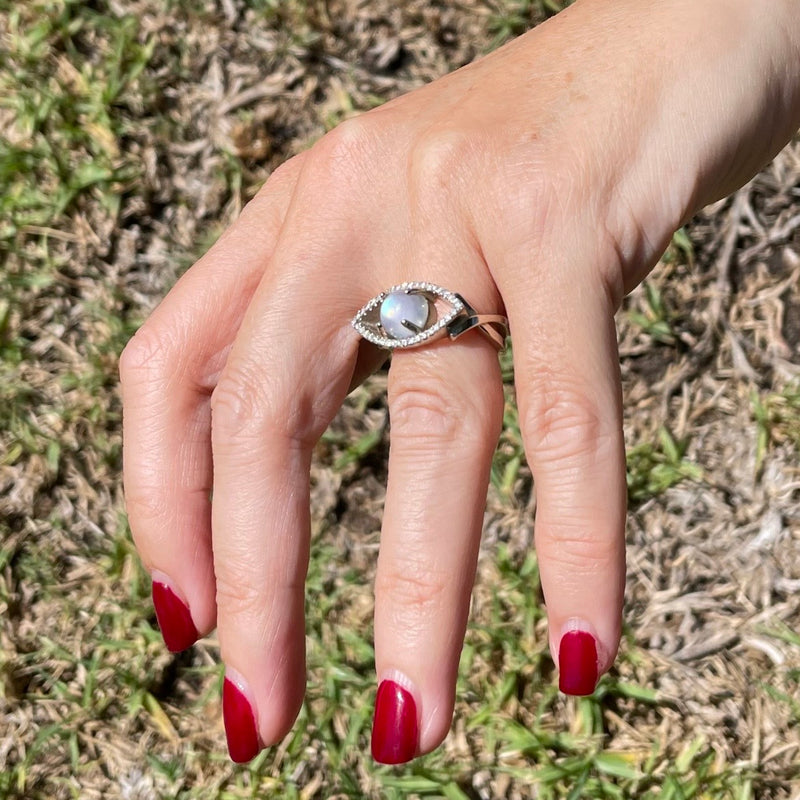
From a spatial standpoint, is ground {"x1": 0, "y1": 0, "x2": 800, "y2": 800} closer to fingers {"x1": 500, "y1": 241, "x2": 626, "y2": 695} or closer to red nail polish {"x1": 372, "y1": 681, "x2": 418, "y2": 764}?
red nail polish {"x1": 372, "y1": 681, "x2": 418, "y2": 764}

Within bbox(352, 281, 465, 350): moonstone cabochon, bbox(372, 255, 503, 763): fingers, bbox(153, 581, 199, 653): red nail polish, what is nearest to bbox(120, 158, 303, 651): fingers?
bbox(153, 581, 199, 653): red nail polish

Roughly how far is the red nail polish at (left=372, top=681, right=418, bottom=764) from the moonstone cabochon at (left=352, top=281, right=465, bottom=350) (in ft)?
2.06

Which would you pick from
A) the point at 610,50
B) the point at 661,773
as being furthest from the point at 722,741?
the point at 610,50

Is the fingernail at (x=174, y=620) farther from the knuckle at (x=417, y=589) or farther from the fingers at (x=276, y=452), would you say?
the knuckle at (x=417, y=589)

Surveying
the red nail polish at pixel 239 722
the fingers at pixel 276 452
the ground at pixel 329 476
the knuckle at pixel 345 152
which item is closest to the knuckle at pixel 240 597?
the fingers at pixel 276 452

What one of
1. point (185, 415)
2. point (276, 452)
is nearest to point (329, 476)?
point (185, 415)

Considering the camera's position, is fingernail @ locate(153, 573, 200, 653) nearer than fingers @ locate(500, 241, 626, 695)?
No

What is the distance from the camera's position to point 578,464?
1.63 meters

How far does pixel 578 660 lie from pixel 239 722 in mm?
689

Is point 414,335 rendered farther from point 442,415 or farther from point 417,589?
point 417,589

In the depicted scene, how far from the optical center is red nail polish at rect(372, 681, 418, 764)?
1.70 metres

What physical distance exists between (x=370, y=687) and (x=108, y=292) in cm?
165

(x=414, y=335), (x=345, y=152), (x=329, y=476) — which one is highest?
(x=345, y=152)

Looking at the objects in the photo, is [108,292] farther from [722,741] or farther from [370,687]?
[722,741]
